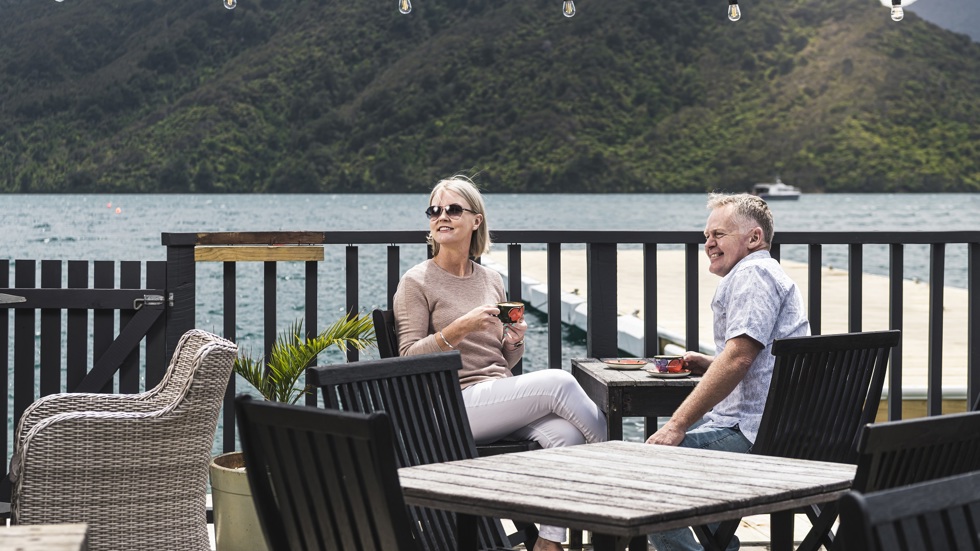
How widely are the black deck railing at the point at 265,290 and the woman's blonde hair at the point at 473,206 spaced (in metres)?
0.33

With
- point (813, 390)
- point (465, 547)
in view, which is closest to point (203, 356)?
point (465, 547)

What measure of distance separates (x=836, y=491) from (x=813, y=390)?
0.72 meters

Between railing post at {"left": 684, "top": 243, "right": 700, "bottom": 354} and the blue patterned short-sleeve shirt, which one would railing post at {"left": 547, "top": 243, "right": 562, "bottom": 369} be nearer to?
railing post at {"left": 684, "top": 243, "right": 700, "bottom": 354}

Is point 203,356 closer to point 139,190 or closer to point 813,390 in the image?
point 813,390

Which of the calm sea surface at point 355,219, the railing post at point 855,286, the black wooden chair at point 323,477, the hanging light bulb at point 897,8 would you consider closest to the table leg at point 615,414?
the railing post at point 855,286

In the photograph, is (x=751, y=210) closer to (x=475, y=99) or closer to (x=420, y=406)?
(x=420, y=406)

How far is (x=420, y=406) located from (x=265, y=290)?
159 centimetres

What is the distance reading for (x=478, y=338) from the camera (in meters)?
3.61

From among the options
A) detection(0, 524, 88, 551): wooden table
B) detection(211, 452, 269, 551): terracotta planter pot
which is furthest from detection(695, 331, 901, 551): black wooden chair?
detection(0, 524, 88, 551): wooden table

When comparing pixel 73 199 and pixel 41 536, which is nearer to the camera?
pixel 41 536

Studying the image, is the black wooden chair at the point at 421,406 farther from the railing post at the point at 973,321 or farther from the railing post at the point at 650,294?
the railing post at the point at 973,321

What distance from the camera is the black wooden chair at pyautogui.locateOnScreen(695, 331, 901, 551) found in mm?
2730

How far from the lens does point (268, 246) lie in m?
4.12

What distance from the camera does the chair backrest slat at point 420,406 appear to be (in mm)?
2584
